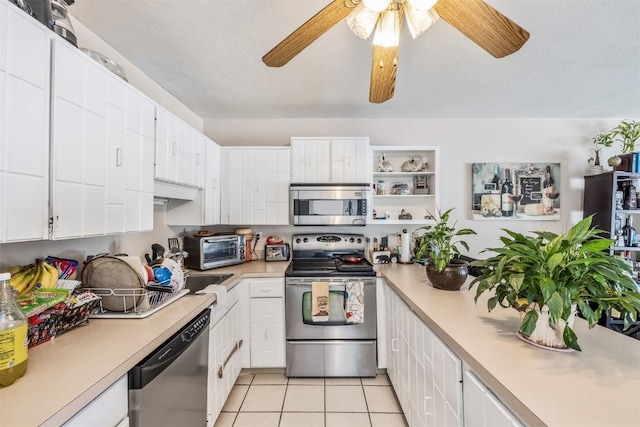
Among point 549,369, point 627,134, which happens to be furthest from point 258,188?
point 627,134

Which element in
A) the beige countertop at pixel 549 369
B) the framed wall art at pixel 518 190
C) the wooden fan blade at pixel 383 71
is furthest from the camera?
the framed wall art at pixel 518 190

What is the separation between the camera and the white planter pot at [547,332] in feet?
3.09

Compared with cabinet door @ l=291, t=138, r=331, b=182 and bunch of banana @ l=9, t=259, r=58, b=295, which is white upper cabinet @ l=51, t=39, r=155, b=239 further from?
cabinet door @ l=291, t=138, r=331, b=182

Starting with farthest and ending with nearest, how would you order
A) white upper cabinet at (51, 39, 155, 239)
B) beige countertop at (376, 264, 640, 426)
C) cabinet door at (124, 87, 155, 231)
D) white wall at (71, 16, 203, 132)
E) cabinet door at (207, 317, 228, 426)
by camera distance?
cabinet door at (207, 317, 228, 426), white wall at (71, 16, 203, 132), cabinet door at (124, 87, 155, 231), white upper cabinet at (51, 39, 155, 239), beige countertop at (376, 264, 640, 426)

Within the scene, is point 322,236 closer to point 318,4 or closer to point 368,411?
point 368,411

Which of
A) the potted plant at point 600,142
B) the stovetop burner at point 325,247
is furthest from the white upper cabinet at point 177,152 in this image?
the potted plant at point 600,142

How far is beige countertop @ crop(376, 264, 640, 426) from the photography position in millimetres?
671

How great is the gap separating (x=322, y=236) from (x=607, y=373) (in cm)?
227

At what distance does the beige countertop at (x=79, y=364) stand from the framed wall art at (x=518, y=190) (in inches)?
118

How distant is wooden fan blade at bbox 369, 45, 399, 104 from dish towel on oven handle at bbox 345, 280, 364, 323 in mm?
1467

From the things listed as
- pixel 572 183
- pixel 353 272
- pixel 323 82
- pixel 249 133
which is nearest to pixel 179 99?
pixel 249 133

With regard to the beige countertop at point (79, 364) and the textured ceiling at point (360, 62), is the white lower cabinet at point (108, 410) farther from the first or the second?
the textured ceiling at point (360, 62)

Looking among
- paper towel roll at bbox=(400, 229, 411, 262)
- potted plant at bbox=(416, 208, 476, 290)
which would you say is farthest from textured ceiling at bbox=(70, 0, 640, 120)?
paper towel roll at bbox=(400, 229, 411, 262)

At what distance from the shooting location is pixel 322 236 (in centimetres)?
290
